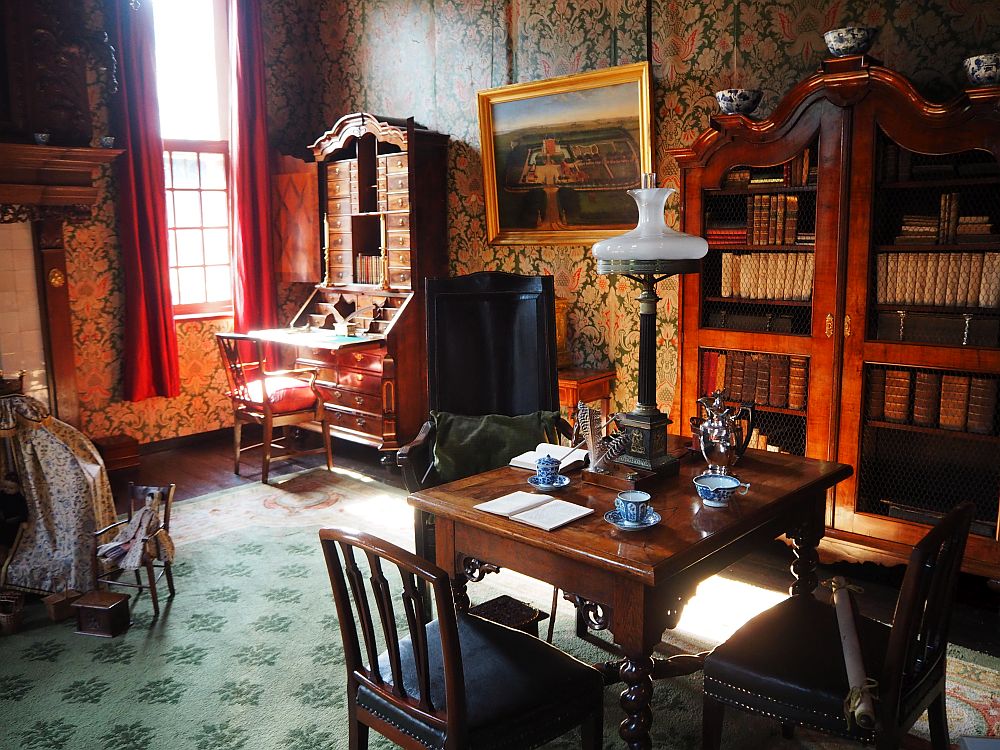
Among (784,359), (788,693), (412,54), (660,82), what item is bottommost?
(788,693)

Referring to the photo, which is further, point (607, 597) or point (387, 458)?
point (387, 458)

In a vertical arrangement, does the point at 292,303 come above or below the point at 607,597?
above

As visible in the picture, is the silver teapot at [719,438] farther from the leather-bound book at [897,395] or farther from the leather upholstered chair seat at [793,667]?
the leather-bound book at [897,395]

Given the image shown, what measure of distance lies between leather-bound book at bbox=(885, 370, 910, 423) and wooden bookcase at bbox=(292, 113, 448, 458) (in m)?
3.04

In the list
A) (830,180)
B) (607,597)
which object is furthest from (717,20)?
(607,597)

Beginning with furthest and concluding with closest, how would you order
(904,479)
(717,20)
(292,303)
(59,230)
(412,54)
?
(292,303)
(412,54)
(59,230)
(717,20)
(904,479)

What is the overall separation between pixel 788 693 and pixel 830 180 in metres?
2.44

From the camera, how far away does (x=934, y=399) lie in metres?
3.63

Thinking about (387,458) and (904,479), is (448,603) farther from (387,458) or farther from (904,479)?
(904,479)

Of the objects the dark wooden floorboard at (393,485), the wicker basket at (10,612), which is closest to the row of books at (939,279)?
the dark wooden floorboard at (393,485)

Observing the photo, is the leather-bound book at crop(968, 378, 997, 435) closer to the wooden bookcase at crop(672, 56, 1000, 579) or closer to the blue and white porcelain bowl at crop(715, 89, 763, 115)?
the wooden bookcase at crop(672, 56, 1000, 579)

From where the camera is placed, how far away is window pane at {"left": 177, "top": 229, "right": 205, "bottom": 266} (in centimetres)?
652

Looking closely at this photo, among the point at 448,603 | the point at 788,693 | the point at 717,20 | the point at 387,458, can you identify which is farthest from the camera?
the point at 717,20

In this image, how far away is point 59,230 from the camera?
5.31m
